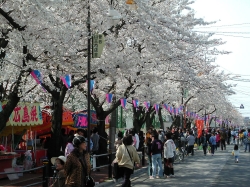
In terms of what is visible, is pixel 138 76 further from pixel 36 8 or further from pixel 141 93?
pixel 36 8

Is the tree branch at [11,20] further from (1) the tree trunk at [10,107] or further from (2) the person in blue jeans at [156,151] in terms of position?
(2) the person in blue jeans at [156,151]

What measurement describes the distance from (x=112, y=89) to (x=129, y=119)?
31.5 meters

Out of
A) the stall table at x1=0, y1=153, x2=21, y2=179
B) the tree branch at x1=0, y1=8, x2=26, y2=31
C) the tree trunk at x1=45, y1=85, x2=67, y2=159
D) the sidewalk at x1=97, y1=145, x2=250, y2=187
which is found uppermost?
the tree branch at x1=0, y1=8, x2=26, y2=31

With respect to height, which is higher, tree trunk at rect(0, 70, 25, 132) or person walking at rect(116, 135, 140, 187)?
tree trunk at rect(0, 70, 25, 132)

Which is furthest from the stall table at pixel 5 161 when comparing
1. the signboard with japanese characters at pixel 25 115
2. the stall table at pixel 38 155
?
the stall table at pixel 38 155

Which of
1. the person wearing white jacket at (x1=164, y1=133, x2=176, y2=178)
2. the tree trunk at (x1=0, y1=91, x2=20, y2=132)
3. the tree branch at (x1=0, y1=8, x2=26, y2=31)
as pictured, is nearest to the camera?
the tree branch at (x1=0, y1=8, x2=26, y2=31)

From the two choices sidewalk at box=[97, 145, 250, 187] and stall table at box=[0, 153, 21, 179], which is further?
stall table at box=[0, 153, 21, 179]

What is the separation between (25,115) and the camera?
16734 mm

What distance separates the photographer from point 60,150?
1731cm

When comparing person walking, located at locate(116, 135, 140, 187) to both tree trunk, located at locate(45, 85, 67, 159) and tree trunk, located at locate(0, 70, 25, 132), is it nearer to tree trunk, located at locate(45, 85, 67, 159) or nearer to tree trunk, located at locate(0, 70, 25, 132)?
tree trunk, located at locate(0, 70, 25, 132)

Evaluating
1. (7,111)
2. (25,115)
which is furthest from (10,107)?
(25,115)

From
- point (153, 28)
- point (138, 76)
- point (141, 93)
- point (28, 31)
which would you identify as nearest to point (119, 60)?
point (153, 28)

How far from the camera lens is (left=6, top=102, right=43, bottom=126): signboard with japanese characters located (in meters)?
16.2

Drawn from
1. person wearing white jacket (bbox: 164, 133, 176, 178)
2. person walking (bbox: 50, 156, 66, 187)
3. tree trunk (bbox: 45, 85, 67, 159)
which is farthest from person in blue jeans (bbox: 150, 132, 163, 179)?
person walking (bbox: 50, 156, 66, 187)
